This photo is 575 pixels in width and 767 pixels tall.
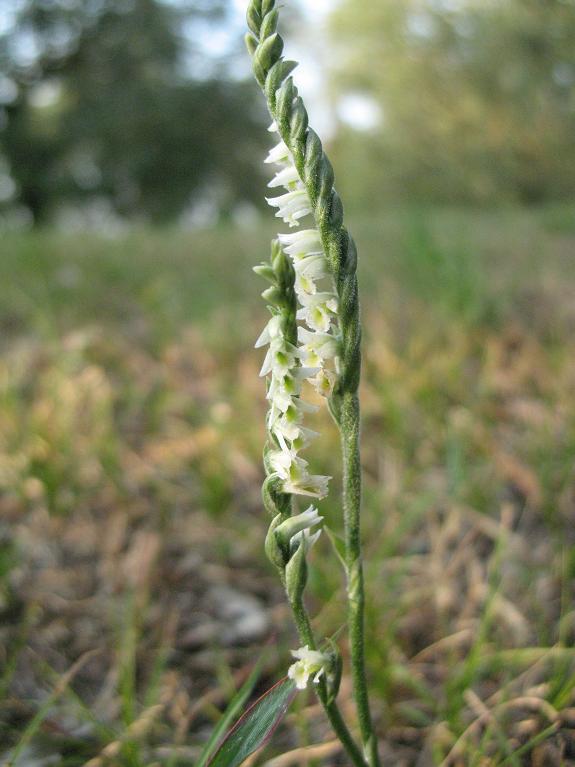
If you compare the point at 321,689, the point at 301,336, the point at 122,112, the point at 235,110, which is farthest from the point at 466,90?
the point at 321,689

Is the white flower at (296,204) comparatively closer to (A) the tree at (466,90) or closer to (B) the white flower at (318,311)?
(B) the white flower at (318,311)

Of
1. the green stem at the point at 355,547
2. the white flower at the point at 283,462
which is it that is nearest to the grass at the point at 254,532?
the green stem at the point at 355,547

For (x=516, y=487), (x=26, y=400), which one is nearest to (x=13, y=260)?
(x=26, y=400)

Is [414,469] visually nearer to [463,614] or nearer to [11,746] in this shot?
[463,614]

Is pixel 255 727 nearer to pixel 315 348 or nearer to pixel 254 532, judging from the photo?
pixel 315 348

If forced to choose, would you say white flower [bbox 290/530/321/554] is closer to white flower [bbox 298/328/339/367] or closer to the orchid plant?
the orchid plant

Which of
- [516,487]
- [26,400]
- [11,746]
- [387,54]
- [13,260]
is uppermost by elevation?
[387,54]
